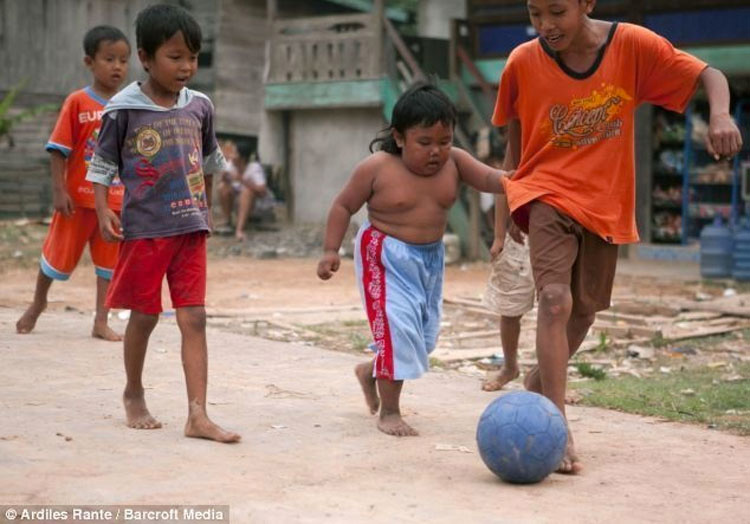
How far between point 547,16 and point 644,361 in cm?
377

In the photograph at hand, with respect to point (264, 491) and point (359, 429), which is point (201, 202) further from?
point (264, 491)

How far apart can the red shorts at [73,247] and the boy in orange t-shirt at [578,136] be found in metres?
3.64

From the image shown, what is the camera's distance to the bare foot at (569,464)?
4430 millimetres

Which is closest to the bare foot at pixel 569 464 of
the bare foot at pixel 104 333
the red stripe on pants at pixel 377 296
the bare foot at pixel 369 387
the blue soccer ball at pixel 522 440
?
the blue soccer ball at pixel 522 440

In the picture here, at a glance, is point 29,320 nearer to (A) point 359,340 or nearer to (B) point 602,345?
(A) point 359,340

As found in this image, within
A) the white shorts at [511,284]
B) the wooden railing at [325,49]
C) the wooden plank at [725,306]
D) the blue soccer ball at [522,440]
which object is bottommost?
the wooden plank at [725,306]

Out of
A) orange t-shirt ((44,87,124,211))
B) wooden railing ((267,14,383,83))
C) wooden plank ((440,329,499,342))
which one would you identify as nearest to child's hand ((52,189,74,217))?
orange t-shirt ((44,87,124,211))

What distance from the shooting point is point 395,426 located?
16.8 feet

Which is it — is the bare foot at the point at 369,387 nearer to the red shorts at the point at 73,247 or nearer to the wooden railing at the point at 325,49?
the red shorts at the point at 73,247

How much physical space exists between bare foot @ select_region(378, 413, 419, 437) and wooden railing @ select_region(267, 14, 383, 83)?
1291 centimetres

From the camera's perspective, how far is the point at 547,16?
459 cm

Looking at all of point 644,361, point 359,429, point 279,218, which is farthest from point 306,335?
point 279,218

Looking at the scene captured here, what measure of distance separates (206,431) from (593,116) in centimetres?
194

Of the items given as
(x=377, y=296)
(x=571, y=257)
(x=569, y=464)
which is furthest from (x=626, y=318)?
(x=569, y=464)
